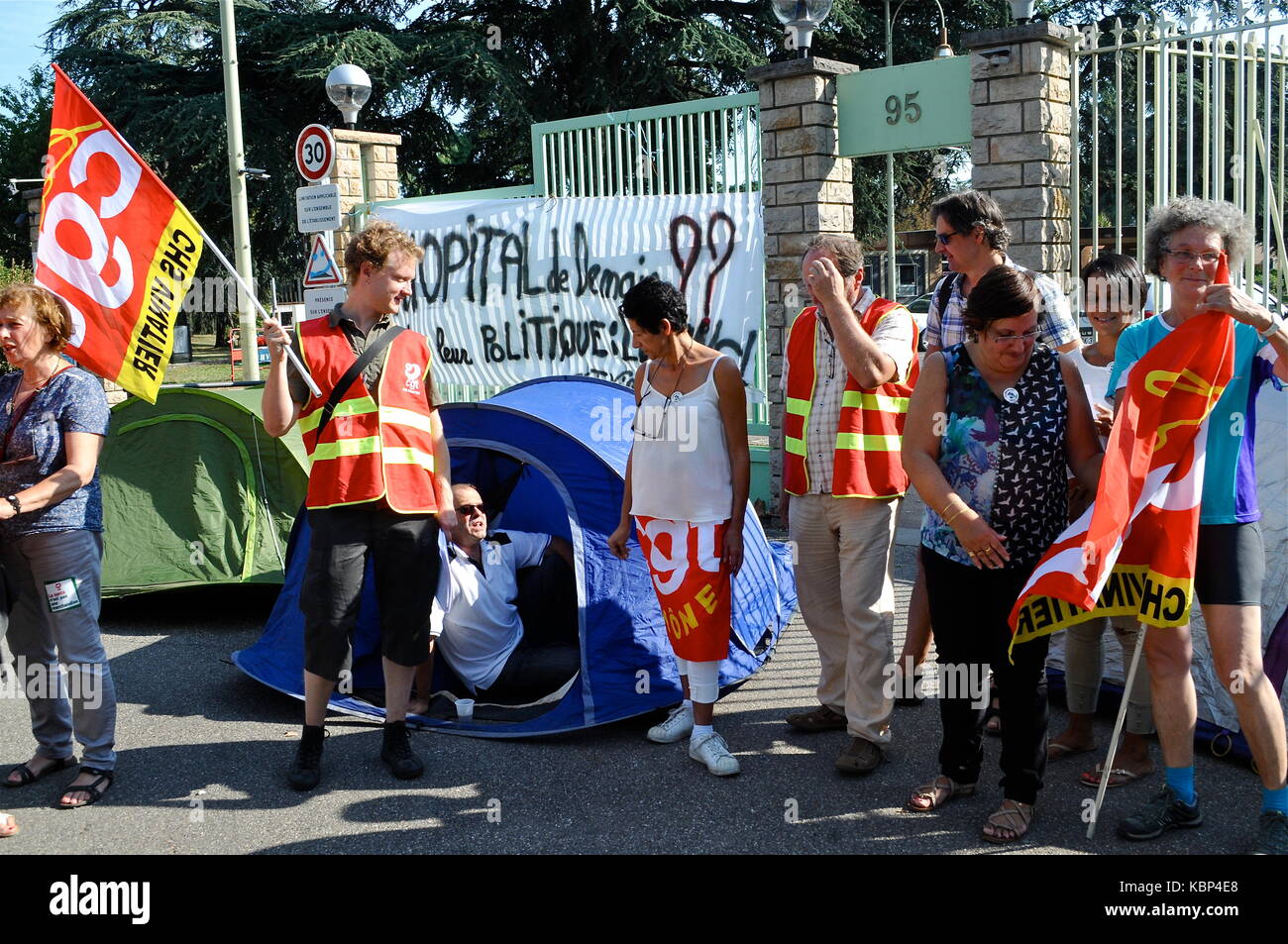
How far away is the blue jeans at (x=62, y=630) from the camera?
14.1ft

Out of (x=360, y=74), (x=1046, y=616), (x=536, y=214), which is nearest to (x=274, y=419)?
(x=1046, y=616)

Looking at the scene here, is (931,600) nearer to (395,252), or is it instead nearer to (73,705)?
(395,252)

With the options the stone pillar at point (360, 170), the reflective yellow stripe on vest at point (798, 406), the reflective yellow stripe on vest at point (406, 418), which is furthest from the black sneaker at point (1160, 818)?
the stone pillar at point (360, 170)

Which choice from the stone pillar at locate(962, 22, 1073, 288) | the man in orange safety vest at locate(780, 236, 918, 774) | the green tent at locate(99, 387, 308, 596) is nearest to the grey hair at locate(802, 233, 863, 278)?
the man in orange safety vest at locate(780, 236, 918, 774)

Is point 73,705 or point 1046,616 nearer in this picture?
point 1046,616

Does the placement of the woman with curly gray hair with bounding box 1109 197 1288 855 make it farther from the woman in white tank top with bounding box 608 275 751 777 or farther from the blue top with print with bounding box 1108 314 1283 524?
the woman in white tank top with bounding box 608 275 751 777

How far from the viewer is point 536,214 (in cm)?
962

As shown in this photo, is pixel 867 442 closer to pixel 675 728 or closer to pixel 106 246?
pixel 675 728

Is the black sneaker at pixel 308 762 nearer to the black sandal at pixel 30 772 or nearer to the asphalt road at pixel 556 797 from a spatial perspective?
the asphalt road at pixel 556 797

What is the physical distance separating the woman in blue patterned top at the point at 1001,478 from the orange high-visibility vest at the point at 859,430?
0.51 metres

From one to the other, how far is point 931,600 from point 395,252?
7.43 ft

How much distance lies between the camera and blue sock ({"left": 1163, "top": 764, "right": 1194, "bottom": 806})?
12.0ft

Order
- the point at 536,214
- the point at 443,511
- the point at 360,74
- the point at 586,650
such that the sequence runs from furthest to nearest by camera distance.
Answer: the point at 360,74, the point at 536,214, the point at 586,650, the point at 443,511

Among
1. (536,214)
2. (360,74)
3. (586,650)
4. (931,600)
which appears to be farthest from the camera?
(360,74)
